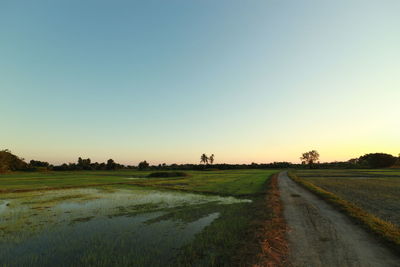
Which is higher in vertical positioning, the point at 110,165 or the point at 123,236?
the point at 110,165

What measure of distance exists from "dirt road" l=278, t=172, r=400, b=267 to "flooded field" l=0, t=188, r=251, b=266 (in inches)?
221

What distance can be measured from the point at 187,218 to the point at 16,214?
1494 cm

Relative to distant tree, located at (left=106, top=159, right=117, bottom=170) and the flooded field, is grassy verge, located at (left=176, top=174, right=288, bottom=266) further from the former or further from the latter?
distant tree, located at (left=106, top=159, right=117, bottom=170)

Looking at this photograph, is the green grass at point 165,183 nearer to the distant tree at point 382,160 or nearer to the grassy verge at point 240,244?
the grassy verge at point 240,244

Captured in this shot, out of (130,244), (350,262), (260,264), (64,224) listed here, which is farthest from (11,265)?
(350,262)

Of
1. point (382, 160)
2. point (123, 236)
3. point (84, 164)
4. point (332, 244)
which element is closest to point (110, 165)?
point (84, 164)

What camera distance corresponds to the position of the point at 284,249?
33.7 feet

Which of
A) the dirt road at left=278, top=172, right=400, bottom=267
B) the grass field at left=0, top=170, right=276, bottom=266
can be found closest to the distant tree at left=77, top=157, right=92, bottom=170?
the grass field at left=0, top=170, right=276, bottom=266

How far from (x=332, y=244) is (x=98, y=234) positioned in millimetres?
13009

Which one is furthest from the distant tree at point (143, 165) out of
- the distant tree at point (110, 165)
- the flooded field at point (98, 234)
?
the flooded field at point (98, 234)

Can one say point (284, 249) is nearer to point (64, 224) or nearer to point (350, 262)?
point (350, 262)

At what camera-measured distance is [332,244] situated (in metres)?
10.7

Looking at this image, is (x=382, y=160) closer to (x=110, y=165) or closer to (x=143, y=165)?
(x=143, y=165)

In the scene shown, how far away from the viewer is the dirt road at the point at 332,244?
8844 mm
